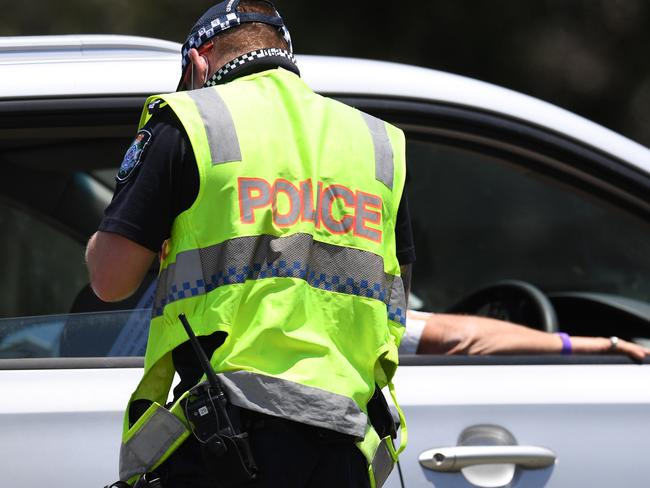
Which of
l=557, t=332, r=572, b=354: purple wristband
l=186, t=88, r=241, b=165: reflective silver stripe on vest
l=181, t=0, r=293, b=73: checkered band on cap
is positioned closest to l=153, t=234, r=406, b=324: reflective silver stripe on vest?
l=186, t=88, r=241, b=165: reflective silver stripe on vest

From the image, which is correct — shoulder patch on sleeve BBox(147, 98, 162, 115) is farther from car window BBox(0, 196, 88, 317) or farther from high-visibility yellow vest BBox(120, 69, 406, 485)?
car window BBox(0, 196, 88, 317)

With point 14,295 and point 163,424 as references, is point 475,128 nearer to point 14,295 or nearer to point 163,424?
point 163,424

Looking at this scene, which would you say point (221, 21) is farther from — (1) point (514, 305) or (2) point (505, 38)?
(2) point (505, 38)

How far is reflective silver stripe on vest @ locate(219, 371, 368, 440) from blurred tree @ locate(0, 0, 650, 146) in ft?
16.2

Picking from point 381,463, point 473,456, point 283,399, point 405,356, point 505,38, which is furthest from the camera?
point 505,38

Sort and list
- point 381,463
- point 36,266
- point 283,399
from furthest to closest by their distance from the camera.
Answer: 1. point 36,266
2. point 381,463
3. point 283,399

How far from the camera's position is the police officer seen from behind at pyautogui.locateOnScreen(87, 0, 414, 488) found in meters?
1.83

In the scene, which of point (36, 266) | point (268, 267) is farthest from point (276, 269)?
point (36, 266)

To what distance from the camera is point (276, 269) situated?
1.86 m

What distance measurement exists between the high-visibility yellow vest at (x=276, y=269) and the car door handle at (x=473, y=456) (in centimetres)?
33

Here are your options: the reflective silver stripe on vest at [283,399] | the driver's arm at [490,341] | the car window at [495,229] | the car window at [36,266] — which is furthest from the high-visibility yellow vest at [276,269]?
the car window at [495,229]

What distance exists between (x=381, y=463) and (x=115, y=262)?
21.2 inches

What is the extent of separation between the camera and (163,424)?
6.06ft

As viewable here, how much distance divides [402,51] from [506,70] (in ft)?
1.97
